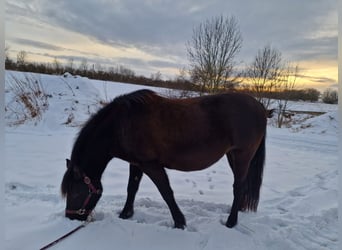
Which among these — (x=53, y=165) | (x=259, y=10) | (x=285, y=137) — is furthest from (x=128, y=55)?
(x=285, y=137)

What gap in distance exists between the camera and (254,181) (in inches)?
99.1

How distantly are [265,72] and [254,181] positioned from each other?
1728 millimetres

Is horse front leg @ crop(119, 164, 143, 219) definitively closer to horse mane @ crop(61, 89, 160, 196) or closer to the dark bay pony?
the dark bay pony

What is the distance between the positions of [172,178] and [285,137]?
4.23 meters

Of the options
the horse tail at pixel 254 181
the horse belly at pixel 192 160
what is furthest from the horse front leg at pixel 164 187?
the horse tail at pixel 254 181

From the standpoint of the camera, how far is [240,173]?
2.28m

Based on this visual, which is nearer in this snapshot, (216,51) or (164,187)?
(164,187)

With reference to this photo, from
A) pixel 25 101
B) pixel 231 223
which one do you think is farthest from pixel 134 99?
pixel 25 101

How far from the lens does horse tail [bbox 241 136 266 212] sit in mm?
2480

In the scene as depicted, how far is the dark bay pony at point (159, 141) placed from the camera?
2.09 meters

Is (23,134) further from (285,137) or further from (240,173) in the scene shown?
(285,137)

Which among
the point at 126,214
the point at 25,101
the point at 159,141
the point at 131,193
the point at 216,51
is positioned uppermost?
the point at 216,51

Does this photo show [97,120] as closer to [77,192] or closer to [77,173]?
[77,173]

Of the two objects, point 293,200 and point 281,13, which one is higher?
point 281,13
